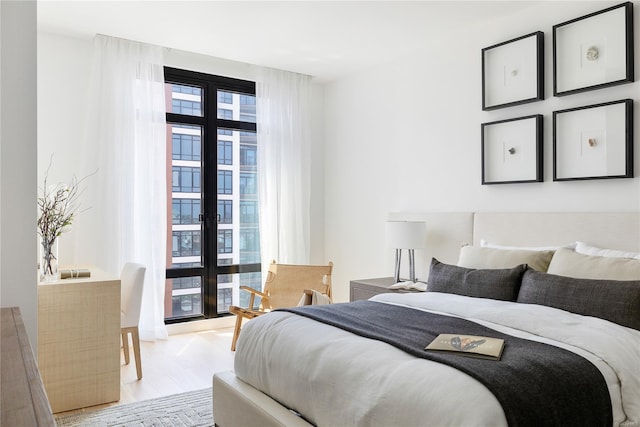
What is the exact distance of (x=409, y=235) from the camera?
393cm

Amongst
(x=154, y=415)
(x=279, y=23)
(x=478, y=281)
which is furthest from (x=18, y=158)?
(x=478, y=281)

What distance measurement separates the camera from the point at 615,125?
118 inches

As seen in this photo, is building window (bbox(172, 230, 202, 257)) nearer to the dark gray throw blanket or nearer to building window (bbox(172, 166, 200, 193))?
building window (bbox(172, 166, 200, 193))

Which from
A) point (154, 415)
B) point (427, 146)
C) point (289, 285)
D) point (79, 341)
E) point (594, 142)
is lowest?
point (154, 415)

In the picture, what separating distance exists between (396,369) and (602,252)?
1.83 meters

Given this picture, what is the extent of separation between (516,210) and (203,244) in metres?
2.93

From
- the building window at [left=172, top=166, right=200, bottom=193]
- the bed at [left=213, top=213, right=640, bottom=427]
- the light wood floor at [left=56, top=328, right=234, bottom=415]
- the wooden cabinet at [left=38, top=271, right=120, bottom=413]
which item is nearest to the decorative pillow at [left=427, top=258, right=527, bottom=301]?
the bed at [left=213, top=213, right=640, bottom=427]

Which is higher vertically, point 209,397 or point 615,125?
point 615,125

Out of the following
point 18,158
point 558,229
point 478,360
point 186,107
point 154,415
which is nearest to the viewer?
point 478,360

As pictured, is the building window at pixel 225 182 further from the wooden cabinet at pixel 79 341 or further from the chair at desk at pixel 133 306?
the wooden cabinet at pixel 79 341

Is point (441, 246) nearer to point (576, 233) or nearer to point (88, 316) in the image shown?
point (576, 233)

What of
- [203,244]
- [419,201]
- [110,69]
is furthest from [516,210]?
[110,69]

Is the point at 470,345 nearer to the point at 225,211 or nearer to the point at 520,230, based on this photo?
the point at 520,230

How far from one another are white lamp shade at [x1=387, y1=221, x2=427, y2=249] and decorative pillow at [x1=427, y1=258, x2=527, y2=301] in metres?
0.73
